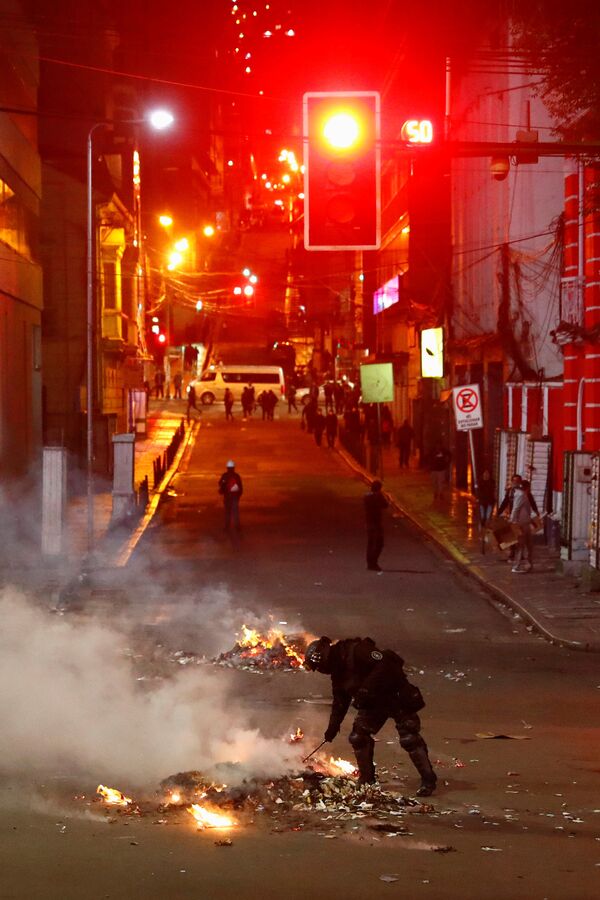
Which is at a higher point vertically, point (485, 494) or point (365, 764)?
point (485, 494)

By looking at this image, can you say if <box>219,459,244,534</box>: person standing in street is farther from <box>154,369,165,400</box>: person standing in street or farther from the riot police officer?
<box>154,369,165,400</box>: person standing in street

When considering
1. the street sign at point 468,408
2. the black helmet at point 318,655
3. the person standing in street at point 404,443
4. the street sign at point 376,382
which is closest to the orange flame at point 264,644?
the black helmet at point 318,655

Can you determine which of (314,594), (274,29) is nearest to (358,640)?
(314,594)

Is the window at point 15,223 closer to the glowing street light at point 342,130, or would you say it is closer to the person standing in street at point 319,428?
the person standing in street at point 319,428

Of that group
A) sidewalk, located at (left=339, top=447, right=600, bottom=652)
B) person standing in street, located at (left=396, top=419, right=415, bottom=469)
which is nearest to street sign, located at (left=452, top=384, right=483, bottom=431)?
sidewalk, located at (left=339, top=447, right=600, bottom=652)

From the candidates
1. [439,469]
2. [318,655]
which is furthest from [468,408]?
[318,655]

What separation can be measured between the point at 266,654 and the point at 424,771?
6.45m

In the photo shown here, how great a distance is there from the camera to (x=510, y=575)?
81.9 feet

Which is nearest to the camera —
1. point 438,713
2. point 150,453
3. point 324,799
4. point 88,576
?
point 324,799

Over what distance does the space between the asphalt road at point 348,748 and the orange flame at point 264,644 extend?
52cm

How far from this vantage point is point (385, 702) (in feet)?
32.3

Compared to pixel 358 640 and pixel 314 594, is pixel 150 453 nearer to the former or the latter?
pixel 314 594

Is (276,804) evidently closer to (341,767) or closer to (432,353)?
(341,767)

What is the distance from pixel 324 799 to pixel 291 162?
159869 mm
